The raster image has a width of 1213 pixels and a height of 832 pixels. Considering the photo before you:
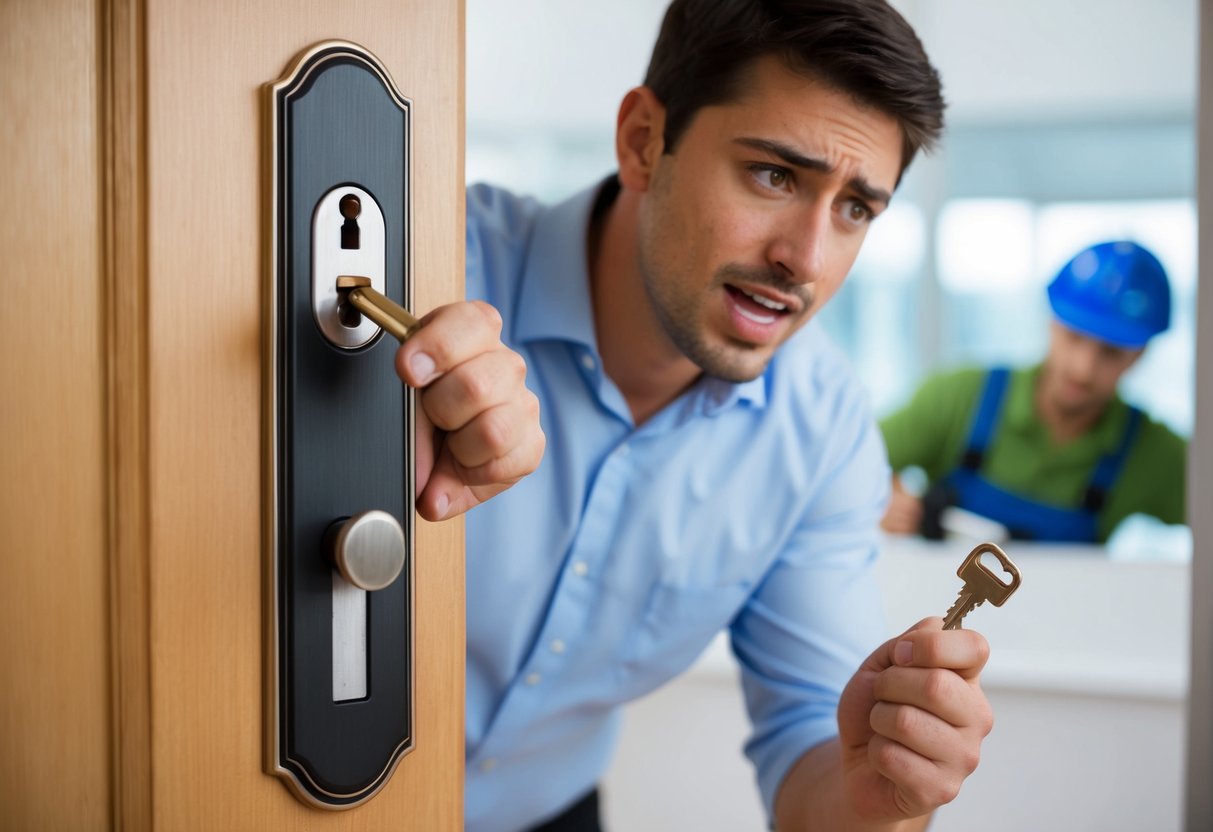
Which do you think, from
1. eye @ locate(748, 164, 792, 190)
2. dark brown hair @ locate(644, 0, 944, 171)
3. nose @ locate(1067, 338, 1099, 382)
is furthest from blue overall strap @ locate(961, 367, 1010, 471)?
eye @ locate(748, 164, 792, 190)

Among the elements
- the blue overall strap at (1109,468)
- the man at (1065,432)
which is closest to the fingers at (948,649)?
the man at (1065,432)

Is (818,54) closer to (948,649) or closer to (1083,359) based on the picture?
(948,649)

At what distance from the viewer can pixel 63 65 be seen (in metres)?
0.38

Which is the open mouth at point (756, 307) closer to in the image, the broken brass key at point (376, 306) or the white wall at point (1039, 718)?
the broken brass key at point (376, 306)

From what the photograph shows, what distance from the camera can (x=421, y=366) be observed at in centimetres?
39

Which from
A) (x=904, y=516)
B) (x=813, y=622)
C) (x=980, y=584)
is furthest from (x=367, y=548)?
(x=904, y=516)

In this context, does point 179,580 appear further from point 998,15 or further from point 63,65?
point 998,15

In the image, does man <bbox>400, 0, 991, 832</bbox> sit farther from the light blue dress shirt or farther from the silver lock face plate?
the silver lock face plate

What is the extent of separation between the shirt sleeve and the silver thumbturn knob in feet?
1.60

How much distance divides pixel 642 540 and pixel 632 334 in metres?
0.16

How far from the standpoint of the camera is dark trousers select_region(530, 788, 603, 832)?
3.34 ft

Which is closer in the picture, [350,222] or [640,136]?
[350,222]

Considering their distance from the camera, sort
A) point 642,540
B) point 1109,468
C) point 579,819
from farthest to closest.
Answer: point 1109,468
point 579,819
point 642,540

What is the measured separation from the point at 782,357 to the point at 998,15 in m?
2.79
